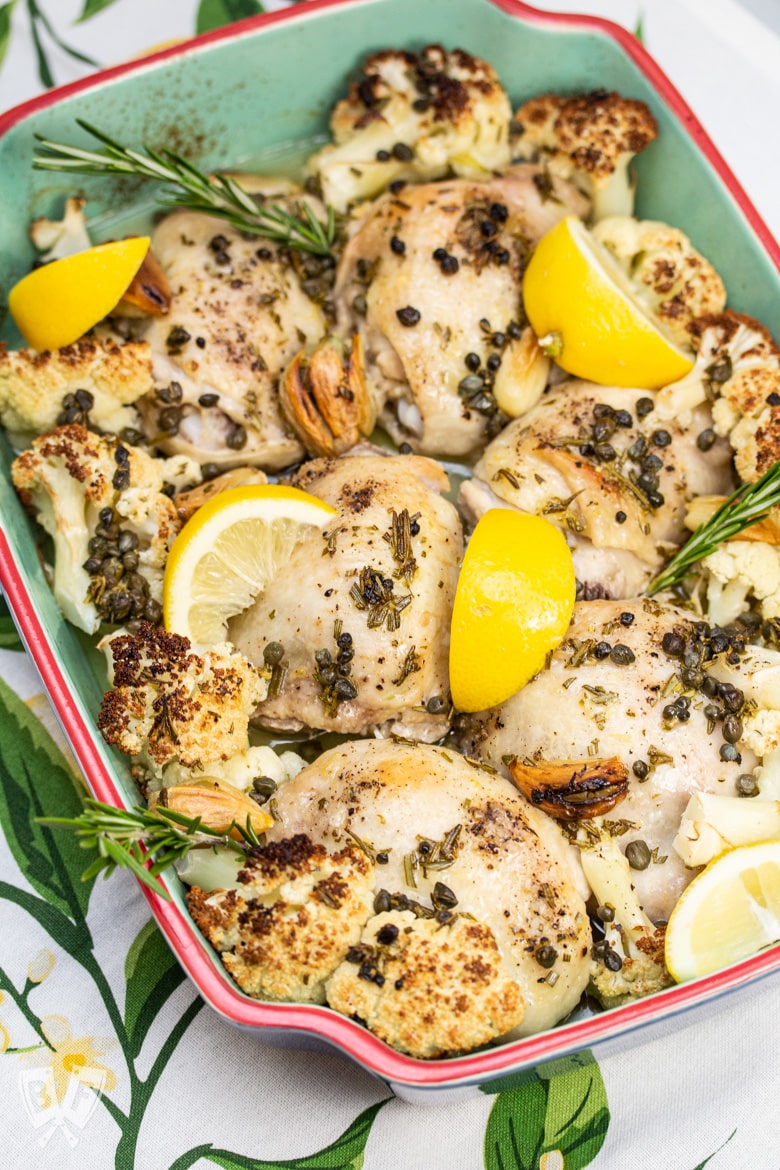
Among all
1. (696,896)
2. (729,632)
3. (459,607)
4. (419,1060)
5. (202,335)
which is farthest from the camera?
(202,335)

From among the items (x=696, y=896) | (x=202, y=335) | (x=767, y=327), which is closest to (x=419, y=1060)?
(x=696, y=896)

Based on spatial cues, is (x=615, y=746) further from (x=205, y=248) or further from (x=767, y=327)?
(x=205, y=248)

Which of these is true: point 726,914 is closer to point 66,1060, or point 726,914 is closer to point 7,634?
point 66,1060

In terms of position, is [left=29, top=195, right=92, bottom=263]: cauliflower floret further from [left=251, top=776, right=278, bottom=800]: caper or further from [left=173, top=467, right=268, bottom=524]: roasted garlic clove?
[left=251, top=776, right=278, bottom=800]: caper

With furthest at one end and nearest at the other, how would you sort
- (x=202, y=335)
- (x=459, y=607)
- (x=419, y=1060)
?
(x=202, y=335), (x=459, y=607), (x=419, y=1060)

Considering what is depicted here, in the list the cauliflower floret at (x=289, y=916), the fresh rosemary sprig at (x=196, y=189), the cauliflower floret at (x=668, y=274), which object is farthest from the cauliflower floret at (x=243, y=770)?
the cauliflower floret at (x=668, y=274)

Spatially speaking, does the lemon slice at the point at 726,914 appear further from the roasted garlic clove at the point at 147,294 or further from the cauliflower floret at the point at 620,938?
the roasted garlic clove at the point at 147,294
